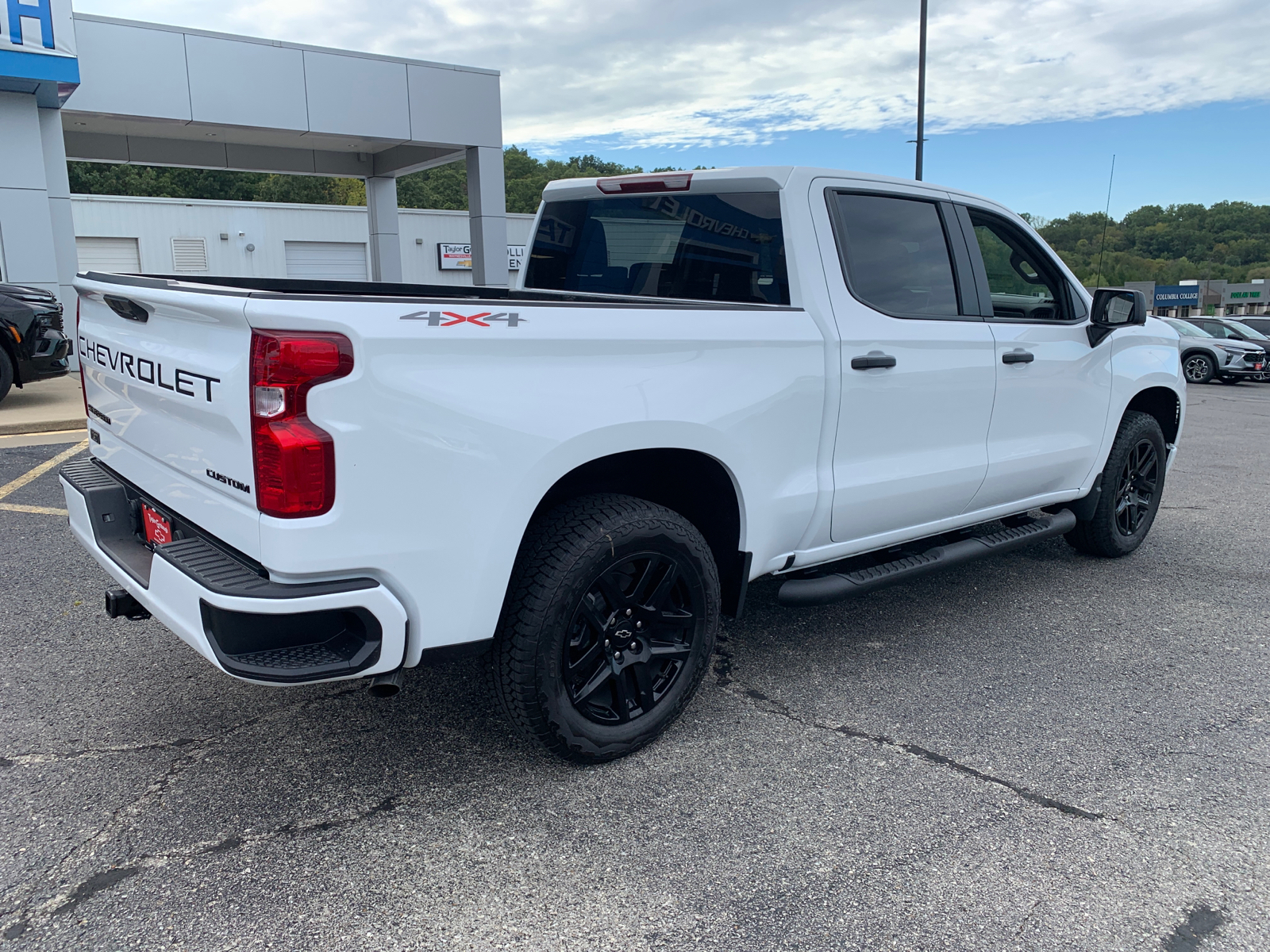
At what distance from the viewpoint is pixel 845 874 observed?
2594 mm

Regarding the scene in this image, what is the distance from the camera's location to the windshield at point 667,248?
366cm

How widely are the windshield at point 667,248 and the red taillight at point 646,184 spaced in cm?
3

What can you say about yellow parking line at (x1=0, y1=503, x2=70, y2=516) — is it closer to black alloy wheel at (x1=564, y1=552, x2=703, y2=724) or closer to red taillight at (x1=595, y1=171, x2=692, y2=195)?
red taillight at (x1=595, y1=171, x2=692, y2=195)

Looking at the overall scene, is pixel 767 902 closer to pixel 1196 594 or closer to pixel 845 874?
pixel 845 874

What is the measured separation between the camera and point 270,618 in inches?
96.3

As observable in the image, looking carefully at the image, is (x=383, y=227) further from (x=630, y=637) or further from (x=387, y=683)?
(x=387, y=683)

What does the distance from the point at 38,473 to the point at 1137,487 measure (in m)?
7.70

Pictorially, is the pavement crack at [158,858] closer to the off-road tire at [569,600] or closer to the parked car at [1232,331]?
the off-road tire at [569,600]

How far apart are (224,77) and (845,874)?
60.0 ft

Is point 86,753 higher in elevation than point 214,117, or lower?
lower

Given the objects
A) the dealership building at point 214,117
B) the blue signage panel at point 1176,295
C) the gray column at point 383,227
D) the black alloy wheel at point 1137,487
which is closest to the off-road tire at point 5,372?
the dealership building at point 214,117

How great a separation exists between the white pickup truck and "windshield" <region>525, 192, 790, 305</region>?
13mm

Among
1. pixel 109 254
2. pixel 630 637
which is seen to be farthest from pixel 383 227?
pixel 630 637

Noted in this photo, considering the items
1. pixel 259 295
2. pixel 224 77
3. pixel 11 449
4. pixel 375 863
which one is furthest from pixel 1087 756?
pixel 224 77
